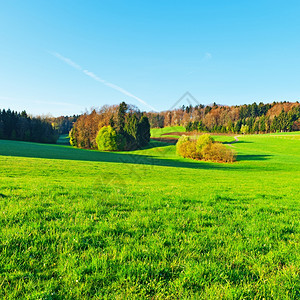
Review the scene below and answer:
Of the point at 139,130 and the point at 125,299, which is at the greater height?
the point at 139,130

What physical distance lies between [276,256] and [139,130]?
82714 mm

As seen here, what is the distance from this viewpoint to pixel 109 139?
7650 centimetres

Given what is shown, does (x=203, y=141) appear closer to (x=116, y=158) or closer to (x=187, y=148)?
(x=187, y=148)

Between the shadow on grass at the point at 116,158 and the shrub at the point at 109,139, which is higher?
the shrub at the point at 109,139

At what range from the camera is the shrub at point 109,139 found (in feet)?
251

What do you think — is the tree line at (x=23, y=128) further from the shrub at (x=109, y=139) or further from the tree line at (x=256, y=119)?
the tree line at (x=256, y=119)

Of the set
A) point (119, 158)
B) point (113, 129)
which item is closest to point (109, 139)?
point (113, 129)

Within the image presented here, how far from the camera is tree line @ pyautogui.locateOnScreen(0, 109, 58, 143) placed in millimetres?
100500

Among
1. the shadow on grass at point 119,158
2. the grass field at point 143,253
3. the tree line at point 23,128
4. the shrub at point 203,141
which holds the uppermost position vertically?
the tree line at point 23,128

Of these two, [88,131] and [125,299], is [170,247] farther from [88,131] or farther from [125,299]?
[88,131]

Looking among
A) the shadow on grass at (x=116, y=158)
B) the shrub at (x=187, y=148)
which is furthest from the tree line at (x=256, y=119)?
the shadow on grass at (x=116, y=158)

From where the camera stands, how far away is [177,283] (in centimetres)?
317

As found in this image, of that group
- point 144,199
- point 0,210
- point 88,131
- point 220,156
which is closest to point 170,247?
point 144,199

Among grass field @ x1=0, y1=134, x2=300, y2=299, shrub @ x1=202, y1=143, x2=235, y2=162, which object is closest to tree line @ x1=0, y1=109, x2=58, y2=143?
shrub @ x1=202, y1=143, x2=235, y2=162
